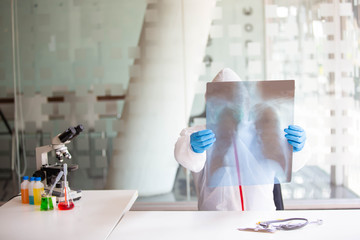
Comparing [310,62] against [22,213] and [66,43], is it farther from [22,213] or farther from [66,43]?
[22,213]

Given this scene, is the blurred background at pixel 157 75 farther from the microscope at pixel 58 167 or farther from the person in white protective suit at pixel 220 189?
the microscope at pixel 58 167

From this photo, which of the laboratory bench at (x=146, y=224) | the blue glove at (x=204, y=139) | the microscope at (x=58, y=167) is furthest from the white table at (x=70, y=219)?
the blue glove at (x=204, y=139)

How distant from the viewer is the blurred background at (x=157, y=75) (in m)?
3.99

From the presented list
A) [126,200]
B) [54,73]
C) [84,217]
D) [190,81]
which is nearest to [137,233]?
[84,217]

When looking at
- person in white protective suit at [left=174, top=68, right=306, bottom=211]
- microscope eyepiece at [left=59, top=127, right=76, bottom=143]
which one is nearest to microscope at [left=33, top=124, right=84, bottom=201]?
microscope eyepiece at [left=59, top=127, right=76, bottom=143]

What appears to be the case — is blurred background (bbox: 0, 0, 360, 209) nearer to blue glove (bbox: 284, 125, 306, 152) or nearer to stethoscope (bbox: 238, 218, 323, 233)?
blue glove (bbox: 284, 125, 306, 152)

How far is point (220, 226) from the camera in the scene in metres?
1.84

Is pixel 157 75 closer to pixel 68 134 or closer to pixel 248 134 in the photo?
pixel 68 134

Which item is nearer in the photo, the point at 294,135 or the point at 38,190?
the point at 294,135

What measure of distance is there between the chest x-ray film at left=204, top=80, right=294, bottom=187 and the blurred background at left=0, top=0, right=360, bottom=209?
196 cm

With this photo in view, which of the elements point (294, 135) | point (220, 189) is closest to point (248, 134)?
point (294, 135)

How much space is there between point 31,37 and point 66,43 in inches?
Result: 13.3

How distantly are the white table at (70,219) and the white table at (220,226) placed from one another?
73 millimetres

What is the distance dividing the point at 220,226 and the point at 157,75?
242 cm
